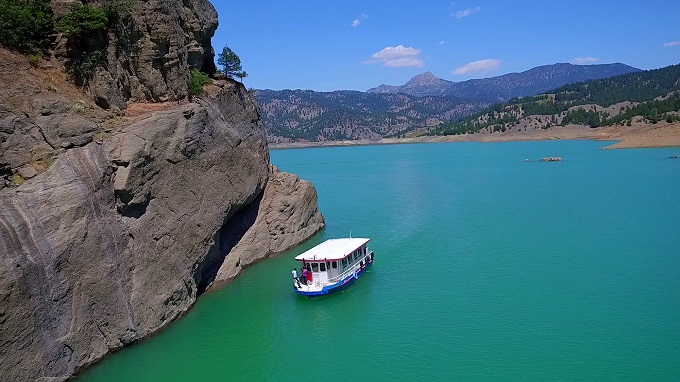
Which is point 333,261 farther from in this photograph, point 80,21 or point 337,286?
point 80,21

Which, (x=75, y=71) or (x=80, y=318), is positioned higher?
(x=75, y=71)

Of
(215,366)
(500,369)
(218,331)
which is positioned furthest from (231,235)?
(500,369)

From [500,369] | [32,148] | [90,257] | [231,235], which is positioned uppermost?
[32,148]

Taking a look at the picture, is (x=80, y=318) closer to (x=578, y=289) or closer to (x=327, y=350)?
(x=327, y=350)

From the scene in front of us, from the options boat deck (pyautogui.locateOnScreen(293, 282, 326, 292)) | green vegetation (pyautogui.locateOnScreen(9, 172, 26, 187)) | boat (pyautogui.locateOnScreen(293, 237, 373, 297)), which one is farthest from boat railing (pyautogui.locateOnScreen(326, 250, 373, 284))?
green vegetation (pyautogui.locateOnScreen(9, 172, 26, 187))

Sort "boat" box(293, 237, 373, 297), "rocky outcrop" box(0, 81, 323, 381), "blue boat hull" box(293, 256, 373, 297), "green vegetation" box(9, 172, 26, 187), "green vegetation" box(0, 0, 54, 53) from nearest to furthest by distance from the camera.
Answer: "rocky outcrop" box(0, 81, 323, 381) < "green vegetation" box(9, 172, 26, 187) < "green vegetation" box(0, 0, 54, 53) < "blue boat hull" box(293, 256, 373, 297) < "boat" box(293, 237, 373, 297)

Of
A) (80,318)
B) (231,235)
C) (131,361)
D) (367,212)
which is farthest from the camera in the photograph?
(367,212)

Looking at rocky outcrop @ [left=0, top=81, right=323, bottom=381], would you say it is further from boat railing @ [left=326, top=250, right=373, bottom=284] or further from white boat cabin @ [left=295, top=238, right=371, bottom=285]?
boat railing @ [left=326, top=250, right=373, bottom=284]
